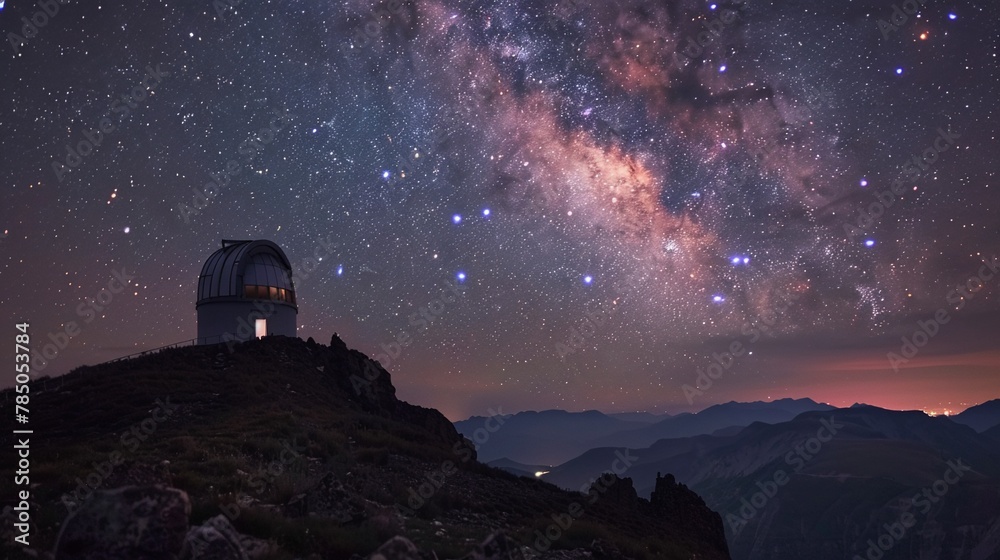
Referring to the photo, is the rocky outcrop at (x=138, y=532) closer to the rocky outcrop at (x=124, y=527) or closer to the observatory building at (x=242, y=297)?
the rocky outcrop at (x=124, y=527)

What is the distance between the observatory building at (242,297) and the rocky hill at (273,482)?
14.6ft

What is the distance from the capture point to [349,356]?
34.5m

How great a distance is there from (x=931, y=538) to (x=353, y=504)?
183595 millimetres

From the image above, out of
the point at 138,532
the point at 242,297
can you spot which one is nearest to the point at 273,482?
the point at 138,532

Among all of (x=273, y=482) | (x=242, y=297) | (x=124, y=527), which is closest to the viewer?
(x=124, y=527)

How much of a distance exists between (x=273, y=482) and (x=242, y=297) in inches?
1115

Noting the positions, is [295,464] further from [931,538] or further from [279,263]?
[931,538]

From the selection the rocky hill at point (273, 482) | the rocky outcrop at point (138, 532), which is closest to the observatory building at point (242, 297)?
the rocky hill at point (273, 482)

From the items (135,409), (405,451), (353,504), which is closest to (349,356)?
(135,409)

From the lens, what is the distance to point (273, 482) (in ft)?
36.9

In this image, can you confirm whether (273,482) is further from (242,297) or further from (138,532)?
(242,297)

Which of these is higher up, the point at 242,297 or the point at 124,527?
the point at 242,297

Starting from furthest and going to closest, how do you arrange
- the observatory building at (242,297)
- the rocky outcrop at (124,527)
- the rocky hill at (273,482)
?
the observatory building at (242,297) → the rocky hill at (273,482) → the rocky outcrop at (124,527)

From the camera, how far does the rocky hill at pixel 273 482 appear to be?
21.4 ft
